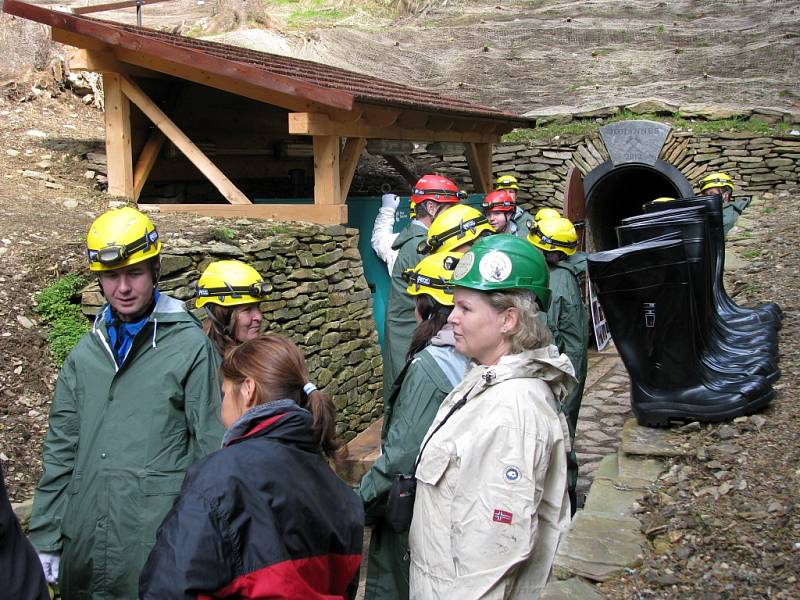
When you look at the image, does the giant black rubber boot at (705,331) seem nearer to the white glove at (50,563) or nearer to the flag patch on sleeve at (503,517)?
the flag patch on sleeve at (503,517)

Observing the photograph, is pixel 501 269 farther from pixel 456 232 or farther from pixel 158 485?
pixel 456 232

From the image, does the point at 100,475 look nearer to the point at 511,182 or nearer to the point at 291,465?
the point at 291,465

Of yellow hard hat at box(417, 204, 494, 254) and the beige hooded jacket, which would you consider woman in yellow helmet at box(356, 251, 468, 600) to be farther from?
yellow hard hat at box(417, 204, 494, 254)

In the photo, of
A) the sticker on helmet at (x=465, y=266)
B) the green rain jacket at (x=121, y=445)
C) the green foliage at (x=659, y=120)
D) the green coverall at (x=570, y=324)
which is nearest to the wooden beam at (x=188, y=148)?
the green coverall at (x=570, y=324)

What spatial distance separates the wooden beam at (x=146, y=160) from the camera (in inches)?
328

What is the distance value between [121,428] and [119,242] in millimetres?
694

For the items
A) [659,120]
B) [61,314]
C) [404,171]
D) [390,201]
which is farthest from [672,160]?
[61,314]

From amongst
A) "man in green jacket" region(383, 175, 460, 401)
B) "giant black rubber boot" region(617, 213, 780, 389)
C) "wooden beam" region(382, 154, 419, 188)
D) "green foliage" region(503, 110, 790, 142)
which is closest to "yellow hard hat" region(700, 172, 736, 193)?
"green foliage" region(503, 110, 790, 142)

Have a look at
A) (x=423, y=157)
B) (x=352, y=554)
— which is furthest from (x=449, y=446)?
(x=423, y=157)

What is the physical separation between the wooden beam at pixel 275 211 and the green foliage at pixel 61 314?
6.99 feet

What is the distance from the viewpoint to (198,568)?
1.83 m

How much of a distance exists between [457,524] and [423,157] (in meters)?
12.4

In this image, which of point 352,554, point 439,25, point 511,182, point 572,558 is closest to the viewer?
point 352,554

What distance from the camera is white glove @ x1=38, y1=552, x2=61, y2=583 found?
2879 mm
